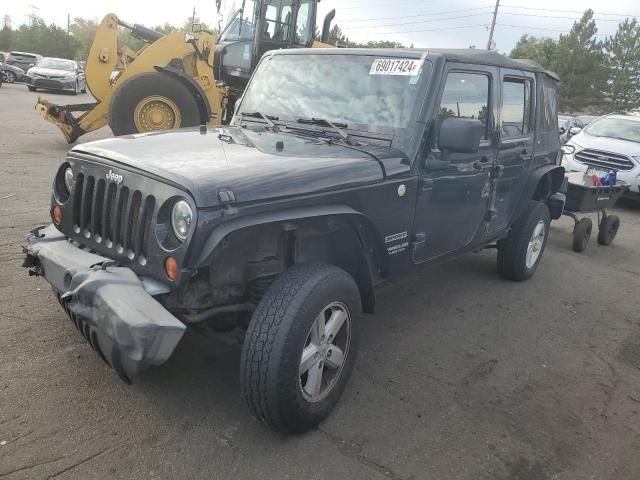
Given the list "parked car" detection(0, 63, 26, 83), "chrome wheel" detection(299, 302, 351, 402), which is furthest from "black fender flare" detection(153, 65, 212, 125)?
"parked car" detection(0, 63, 26, 83)

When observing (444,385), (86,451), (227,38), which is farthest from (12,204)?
(227,38)

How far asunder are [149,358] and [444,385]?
6.48ft

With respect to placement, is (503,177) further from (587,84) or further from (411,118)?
(587,84)

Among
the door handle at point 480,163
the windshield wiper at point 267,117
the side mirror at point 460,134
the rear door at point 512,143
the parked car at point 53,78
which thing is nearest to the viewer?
the side mirror at point 460,134

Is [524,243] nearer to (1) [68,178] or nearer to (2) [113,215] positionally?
(2) [113,215]

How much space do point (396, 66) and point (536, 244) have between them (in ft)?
9.53

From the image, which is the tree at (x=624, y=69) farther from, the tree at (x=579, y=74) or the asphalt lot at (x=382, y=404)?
the asphalt lot at (x=382, y=404)

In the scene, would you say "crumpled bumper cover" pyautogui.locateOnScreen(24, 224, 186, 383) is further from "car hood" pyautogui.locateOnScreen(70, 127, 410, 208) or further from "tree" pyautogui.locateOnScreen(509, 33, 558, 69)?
"tree" pyautogui.locateOnScreen(509, 33, 558, 69)

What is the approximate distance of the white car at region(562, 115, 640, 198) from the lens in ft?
34.0

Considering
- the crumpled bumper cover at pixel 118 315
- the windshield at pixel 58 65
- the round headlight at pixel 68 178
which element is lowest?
the crumpled bumper cover at pixel 118 315

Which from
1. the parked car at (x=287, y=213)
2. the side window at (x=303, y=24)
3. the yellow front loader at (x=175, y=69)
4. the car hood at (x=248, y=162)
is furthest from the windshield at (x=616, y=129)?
the car hood at (x=248, y=162)

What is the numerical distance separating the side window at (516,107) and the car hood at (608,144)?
22.0ft

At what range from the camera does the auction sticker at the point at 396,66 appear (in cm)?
366

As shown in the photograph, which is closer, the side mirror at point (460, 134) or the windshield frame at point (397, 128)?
the side mirror at point (460, 134)
